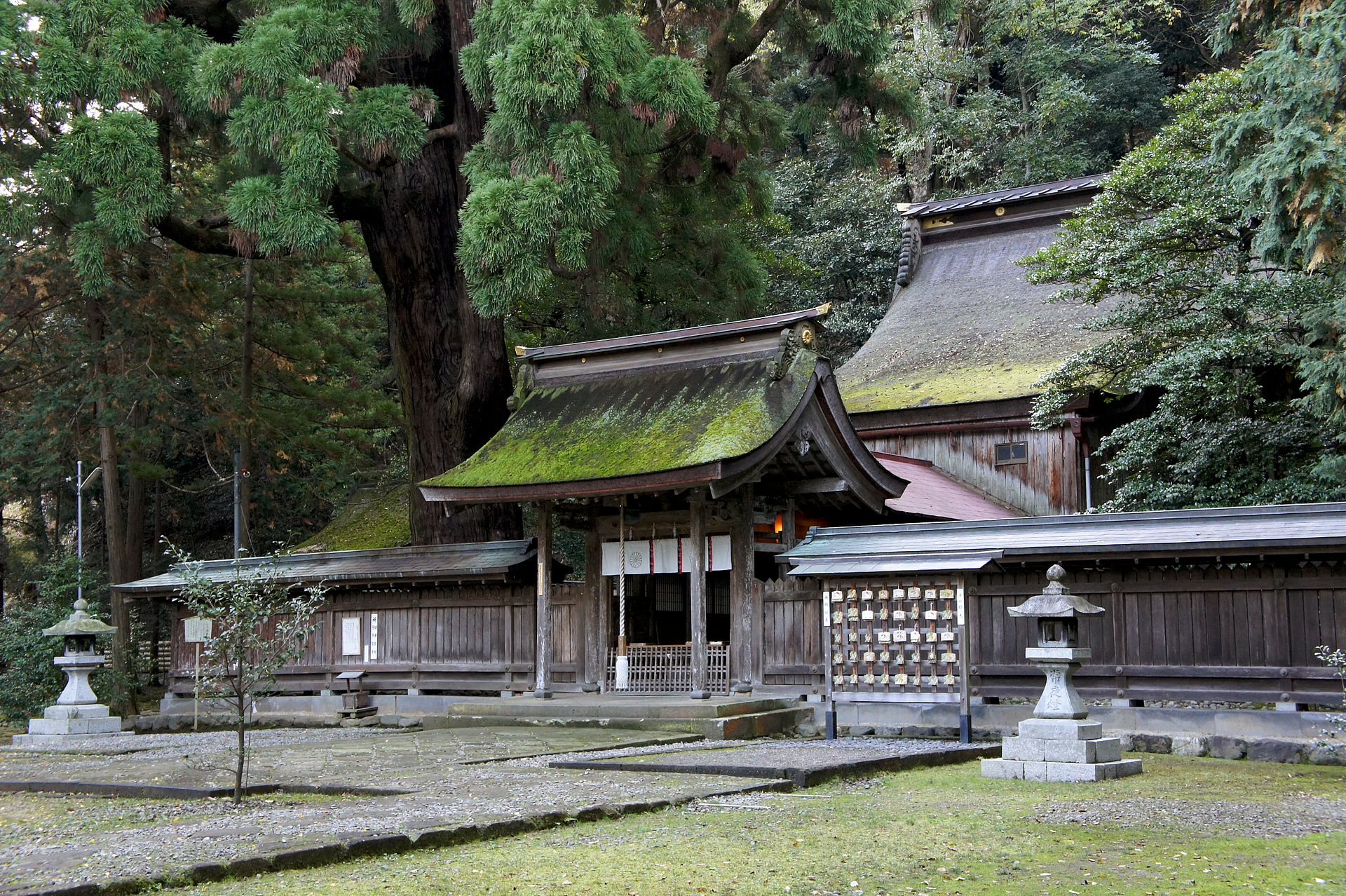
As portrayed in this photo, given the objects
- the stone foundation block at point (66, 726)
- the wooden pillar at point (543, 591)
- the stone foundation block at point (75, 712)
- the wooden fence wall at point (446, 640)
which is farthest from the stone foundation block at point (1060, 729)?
the stone foundation block at point (75, 712)

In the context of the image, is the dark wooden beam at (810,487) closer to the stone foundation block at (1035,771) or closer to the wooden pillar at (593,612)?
the wooden pillar at (593,612)

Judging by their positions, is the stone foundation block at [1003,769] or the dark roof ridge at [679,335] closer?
the stone foundation block at [1003,769]

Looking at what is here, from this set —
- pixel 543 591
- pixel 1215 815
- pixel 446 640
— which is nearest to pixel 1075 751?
pixel 1215 815

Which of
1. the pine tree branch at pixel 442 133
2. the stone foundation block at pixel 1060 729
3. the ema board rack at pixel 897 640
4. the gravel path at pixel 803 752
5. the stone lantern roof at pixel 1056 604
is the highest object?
the pine tree branch at pixel 442 133

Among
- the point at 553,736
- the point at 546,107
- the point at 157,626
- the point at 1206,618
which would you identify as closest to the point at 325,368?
the point at 157,626

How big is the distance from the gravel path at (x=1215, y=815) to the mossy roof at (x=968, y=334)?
13542mm

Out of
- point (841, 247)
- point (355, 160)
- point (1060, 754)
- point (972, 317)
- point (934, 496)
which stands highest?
point (841, 247)

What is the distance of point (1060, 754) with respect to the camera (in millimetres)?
9961

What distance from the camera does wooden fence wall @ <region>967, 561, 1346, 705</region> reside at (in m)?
12.1

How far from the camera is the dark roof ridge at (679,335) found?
617 inches

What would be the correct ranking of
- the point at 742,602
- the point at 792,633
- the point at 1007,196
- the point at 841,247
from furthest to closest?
the point at 841,247 < the point at 1007,196 < the point at 742,602 < the point at 792,633

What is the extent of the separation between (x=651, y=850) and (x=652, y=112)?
38.3ft

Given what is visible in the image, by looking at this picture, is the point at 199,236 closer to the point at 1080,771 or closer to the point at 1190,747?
the point at 1080,771

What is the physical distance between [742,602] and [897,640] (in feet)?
8.87
